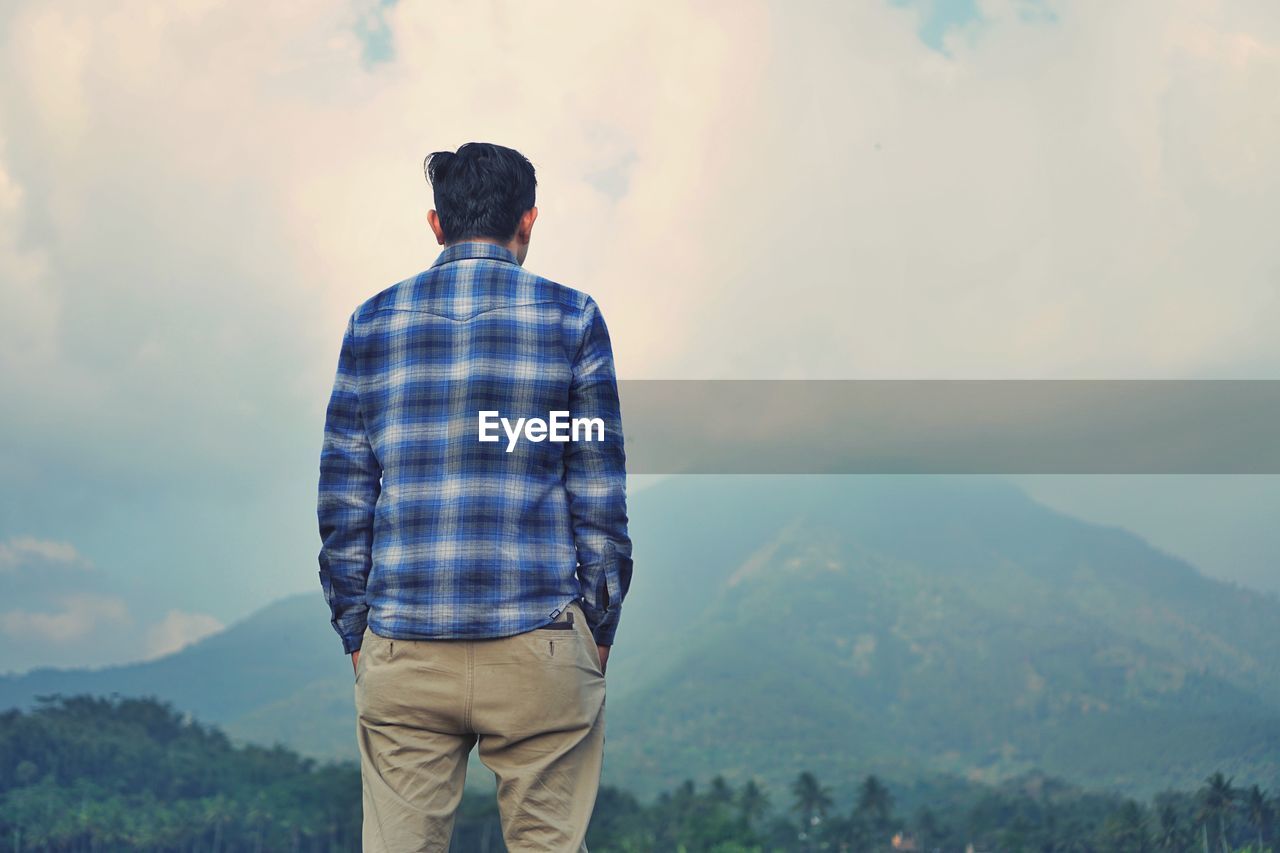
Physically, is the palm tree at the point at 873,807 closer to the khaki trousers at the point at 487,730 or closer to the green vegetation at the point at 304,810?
the green vegetation at the point at 304,810

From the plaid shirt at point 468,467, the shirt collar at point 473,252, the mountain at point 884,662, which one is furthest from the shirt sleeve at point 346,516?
the mountain at point 884,662

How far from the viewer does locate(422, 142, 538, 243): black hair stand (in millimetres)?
2256

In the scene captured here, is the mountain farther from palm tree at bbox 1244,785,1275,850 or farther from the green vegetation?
palm tree at bbox 1244,785,1275,850

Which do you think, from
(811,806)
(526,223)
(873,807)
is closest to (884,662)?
(873,807)

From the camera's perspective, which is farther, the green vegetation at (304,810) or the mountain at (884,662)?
the mountain at (884,662)

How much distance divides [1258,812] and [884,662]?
81.8 m

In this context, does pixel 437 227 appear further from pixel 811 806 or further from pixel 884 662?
pixel 884 662

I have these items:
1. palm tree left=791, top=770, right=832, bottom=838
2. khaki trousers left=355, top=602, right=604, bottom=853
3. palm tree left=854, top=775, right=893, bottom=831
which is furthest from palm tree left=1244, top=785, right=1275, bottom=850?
khaki trousers left=355, top=602, right=604, bottom=853

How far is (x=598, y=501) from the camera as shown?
210cm

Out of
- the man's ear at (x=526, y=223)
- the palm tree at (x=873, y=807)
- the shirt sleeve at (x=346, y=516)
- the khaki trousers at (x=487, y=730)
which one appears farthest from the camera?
the palm tree at (x=873, y=807)

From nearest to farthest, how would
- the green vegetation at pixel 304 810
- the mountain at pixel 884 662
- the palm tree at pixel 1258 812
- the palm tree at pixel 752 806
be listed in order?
the palm tree at pixel 1258 812 < the green vegetation at pixel 304 810 < the palm tree at pixel 752 806 < the mountain at pixel 884 662

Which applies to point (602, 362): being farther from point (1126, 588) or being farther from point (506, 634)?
point (1126, 588)

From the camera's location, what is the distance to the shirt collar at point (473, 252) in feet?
7.34

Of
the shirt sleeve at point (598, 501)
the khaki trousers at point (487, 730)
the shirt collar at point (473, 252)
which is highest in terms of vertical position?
the shirt collar at point (473, 252)
